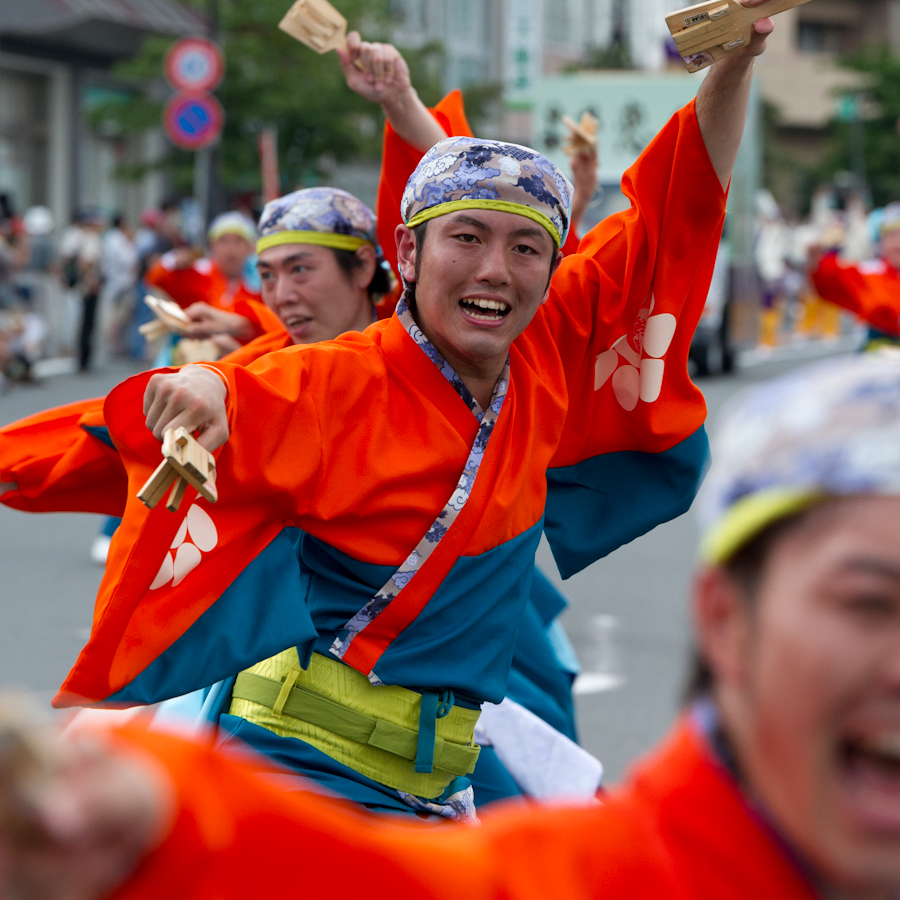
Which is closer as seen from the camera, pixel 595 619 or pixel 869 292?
pixel 595 619

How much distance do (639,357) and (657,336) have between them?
0.05m

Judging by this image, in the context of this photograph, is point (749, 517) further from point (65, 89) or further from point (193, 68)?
point (65, 89)

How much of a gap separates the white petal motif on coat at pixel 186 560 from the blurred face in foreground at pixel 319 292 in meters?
1.55

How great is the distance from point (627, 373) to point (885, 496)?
1825 mm

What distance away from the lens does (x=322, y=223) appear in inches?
160

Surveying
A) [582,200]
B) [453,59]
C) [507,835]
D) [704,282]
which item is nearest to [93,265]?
[582,200]

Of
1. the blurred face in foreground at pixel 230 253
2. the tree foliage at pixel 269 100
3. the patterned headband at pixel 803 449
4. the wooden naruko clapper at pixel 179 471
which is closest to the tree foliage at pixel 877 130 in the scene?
the tree foliage at pixel 269 100

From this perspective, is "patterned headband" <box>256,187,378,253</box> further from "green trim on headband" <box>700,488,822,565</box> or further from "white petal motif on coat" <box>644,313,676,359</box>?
"green trim on headband" <box>700,488,822,565</box>

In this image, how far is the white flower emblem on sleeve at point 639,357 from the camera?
116 inches

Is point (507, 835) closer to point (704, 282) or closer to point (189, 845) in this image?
point (189, 845)

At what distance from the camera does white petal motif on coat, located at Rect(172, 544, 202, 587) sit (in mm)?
2469

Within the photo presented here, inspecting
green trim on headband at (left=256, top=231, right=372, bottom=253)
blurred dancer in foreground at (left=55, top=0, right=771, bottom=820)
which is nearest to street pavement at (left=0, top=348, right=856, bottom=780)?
green trim on headband at (left=256, top=231, right=372, bottom=253)

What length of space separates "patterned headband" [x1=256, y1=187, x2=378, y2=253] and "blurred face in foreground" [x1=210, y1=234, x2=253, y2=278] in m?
4.51

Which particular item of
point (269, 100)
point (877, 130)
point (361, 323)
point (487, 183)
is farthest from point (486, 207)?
point (877, 130)
